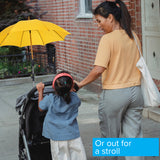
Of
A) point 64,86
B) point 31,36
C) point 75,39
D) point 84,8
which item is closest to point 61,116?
point 64,86

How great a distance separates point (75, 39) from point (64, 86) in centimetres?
749

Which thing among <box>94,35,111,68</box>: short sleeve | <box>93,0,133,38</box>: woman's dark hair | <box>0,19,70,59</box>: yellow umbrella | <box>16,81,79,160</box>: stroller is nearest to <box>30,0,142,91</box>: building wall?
<box>0,19,70,59</box>: yellow umbrella

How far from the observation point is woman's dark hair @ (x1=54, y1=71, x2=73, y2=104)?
12.1 ft

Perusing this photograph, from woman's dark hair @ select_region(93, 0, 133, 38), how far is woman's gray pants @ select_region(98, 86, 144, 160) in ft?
1.90

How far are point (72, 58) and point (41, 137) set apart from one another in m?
7.45

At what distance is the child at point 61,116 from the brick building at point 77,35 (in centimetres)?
565

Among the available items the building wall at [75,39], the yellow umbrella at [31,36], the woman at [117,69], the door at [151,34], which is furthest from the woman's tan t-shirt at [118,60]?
the building wall at [75,39]

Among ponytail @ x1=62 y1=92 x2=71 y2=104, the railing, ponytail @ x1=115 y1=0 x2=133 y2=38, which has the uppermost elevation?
ponytail @ x1=115 y1=0 x2=133 y2=38

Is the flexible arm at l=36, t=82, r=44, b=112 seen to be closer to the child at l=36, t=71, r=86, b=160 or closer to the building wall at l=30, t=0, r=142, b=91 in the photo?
the child at l=36, t=71, r=86, b=160

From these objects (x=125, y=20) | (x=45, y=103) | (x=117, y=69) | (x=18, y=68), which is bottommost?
(x=18, y=68)

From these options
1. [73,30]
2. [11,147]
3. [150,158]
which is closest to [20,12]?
[73,30]

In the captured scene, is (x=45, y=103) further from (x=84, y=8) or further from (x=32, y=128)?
(x=84, y=8)

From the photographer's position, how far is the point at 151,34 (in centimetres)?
724

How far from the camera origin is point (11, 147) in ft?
18.9
